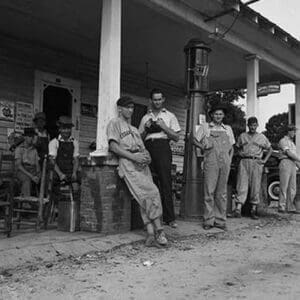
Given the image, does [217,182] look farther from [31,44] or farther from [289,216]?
[31,44]

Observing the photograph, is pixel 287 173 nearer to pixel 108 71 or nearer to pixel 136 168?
pixel 136 168

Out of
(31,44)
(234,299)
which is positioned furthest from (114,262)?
(31,44)

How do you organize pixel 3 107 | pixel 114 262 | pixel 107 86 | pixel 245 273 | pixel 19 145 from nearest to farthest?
pixel 245 273
pixel 114 262
pixel 107 86
pixel 19 145
pixel 3 107

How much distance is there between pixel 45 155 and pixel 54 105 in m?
2.84

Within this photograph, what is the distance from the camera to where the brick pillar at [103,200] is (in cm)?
570

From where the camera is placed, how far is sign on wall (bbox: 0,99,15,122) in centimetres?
862

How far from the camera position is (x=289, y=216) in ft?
29.4

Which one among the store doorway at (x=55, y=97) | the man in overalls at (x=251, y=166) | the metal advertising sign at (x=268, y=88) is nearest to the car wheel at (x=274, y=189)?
the metal advertising sign at (x=268, y=88)

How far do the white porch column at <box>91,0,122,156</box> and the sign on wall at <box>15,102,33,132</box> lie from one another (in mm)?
3384

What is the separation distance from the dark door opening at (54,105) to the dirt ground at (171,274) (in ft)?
15.5

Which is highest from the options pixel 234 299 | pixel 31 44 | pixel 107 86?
pixel 31 44

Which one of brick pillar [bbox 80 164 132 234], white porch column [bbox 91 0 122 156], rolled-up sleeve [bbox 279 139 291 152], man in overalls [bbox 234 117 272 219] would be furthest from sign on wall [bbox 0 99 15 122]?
rolled-up sleeve [bbox 279 139 291 152]

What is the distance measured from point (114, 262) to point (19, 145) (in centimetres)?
341

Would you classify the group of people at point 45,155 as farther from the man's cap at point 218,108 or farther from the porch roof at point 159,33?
the man's cap at point 218,108
